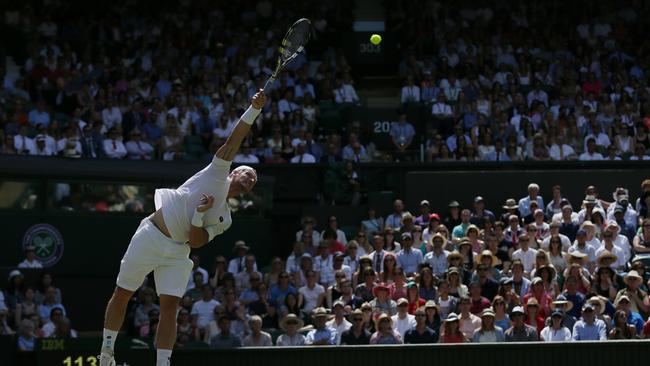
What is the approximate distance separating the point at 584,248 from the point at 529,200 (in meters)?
2.21

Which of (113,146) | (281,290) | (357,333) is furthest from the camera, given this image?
(113,146)

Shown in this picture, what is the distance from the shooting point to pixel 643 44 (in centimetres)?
2628

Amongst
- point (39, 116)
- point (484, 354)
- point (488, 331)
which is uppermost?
point (39, 116)

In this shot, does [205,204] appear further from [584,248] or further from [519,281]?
[584,248]

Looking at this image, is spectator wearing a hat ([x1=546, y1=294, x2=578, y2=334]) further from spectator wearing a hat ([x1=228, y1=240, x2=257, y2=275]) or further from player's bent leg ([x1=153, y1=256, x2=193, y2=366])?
player's bent leg ([x1=153, y1=256, x2=193, y2=366])

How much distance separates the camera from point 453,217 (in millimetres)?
19000

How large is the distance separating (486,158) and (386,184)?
5.71ft

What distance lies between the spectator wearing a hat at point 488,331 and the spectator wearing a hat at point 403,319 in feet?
3.77

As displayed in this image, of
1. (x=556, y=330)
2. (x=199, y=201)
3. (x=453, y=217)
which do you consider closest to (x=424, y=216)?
(x=453, y=217)

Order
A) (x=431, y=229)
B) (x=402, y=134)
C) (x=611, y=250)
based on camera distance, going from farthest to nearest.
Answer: (x=402, y=134)
(x=431, y=229)
(x=611, y=250)

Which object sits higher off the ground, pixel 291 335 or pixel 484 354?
pixel 291 335

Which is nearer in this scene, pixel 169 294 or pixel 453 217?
pixel 169 294

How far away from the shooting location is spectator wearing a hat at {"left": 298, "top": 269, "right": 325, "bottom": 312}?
670 inches

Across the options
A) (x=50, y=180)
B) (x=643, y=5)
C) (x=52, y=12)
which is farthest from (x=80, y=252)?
(x=643, y=5)
